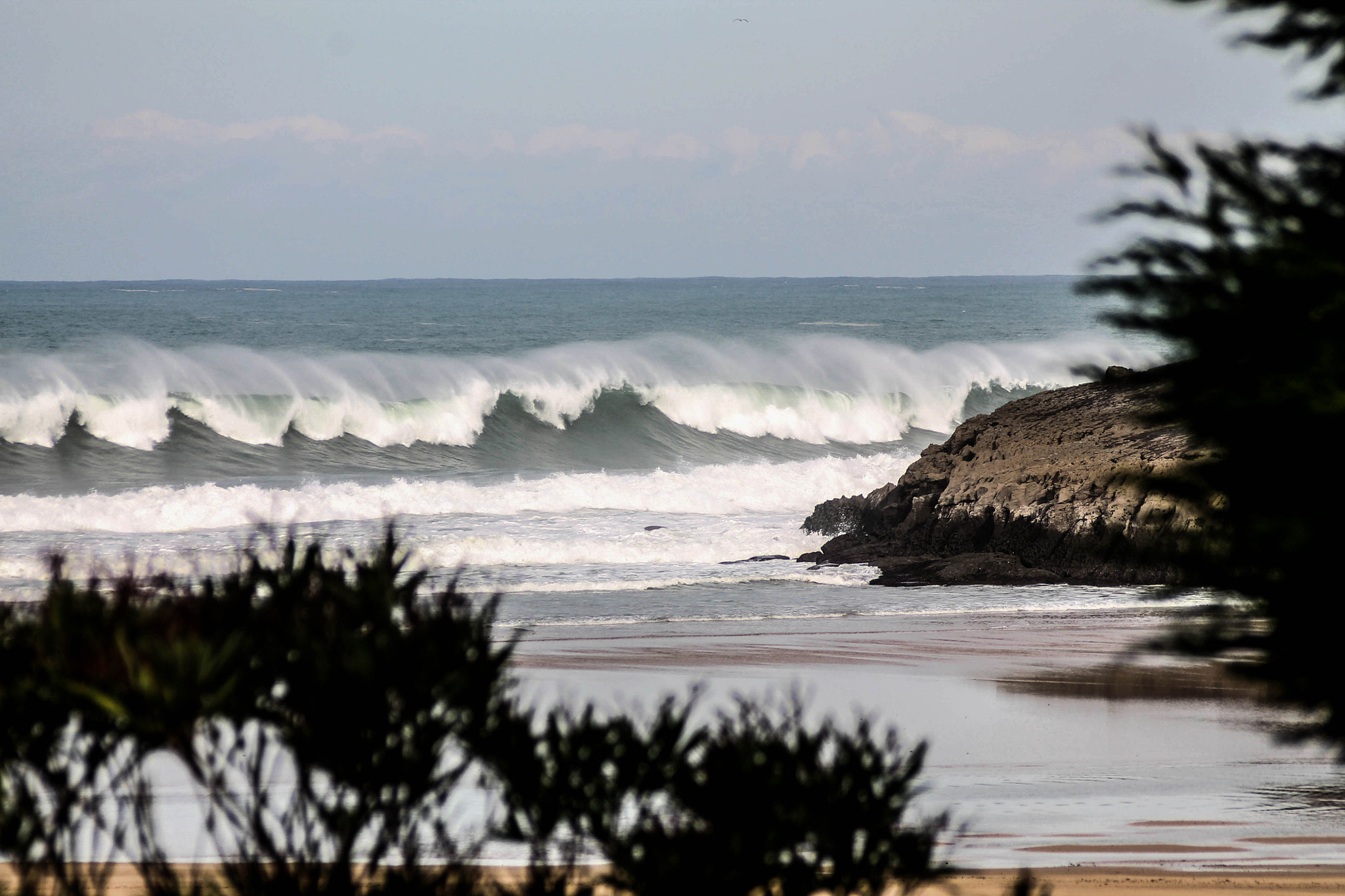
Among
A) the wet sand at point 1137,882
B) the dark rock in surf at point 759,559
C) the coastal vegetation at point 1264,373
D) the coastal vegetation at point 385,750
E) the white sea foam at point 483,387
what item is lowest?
the wet sand at point 1137,882

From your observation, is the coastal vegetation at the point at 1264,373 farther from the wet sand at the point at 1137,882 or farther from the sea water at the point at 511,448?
the wet sand at the point at 1137,882

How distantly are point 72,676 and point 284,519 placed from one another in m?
20.4

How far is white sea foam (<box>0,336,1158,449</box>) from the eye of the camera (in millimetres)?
32719

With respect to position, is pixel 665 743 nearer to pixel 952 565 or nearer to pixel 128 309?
pixel 952 565

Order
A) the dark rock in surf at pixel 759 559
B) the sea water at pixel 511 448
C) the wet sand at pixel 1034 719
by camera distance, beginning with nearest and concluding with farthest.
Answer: the wet sand at pixel 1034 719, the sea water at pixel 511 448, the dark rock in surf at pixel 759 559

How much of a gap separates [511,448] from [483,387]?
20.5 feet

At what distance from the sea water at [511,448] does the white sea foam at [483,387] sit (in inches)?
4.1

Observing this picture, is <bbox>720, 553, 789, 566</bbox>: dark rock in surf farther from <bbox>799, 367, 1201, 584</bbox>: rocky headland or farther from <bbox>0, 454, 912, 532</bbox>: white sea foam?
<bbox>0, 454, 912, 532</bbox>: white sea foam

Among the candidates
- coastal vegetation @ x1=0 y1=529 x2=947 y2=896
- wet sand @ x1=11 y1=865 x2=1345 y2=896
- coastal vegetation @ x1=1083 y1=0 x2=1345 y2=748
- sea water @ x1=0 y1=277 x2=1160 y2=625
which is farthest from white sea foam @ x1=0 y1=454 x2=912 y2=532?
coastal vegetation @ x1=1083 y1=0 x2=1345 y2=748

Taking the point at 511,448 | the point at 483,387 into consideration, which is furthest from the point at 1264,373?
the point at 483,387

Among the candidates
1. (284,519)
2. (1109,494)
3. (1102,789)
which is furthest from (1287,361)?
(284,519)

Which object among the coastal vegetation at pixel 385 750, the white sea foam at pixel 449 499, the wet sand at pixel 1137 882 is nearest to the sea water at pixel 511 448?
the white sea foam at pixel 449 499

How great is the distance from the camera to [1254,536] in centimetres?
264

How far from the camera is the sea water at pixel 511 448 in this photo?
17188mm
